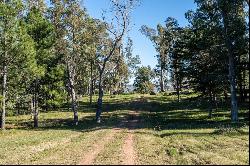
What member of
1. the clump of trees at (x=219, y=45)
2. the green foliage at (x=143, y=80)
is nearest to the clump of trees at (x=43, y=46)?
the clump of trees at (x=219, y=45)

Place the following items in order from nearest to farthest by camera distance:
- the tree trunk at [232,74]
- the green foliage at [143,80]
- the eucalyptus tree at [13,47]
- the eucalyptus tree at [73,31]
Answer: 1. the tree trunk at [232,74]
2. the eucalyptus tree at [13,47]
3. the eucalyptus tree at [73,31]
4. the green foliage at [143,80]

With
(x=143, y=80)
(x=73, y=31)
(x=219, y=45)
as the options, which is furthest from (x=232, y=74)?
(x=143, y=80)

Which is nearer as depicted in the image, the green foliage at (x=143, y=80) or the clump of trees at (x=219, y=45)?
the clump of trees at (x=219, y=45)

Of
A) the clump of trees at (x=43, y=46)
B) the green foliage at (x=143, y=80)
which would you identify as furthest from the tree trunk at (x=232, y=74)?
the green foliage at (x=143, y=80)

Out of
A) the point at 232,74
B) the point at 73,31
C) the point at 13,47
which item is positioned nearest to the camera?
the point at 232,74

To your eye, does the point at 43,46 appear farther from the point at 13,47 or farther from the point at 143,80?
the point at 143,80

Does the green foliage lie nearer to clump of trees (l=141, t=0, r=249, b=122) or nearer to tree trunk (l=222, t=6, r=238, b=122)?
clump of trees (l=141, t=0, r=249, b=122)

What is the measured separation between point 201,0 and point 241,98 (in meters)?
25.7


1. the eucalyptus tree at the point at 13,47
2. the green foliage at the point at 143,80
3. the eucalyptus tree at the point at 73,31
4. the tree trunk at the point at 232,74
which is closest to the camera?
the tree trunk at the point at 232,74

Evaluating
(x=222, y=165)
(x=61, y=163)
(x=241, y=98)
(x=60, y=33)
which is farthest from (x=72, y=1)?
(x=222, y=165)

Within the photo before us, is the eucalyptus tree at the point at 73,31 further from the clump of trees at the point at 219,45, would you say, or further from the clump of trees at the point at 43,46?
the clump of trees at the point at 219,45

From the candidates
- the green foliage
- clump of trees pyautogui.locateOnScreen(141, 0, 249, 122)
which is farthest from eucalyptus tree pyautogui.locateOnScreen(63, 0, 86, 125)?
the green foliage

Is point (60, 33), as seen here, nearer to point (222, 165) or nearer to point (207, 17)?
point (207, 17)

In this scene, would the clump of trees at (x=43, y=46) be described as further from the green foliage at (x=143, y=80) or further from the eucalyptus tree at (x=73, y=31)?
the green foliage at (x=143, y=80)
